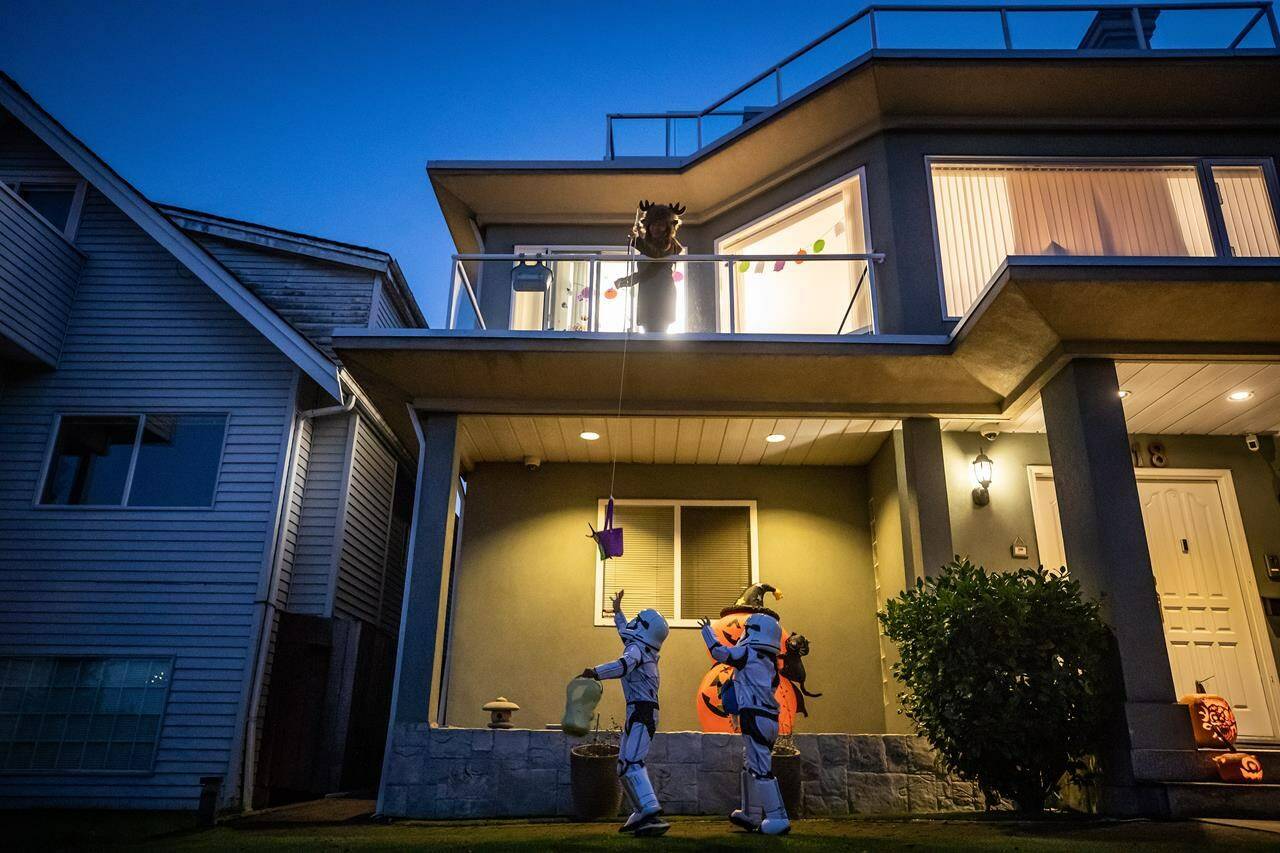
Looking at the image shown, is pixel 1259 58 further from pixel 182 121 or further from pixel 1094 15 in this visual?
pixel 182 121

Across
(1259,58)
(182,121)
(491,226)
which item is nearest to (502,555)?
(491,226)

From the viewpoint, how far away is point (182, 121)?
13938 cm

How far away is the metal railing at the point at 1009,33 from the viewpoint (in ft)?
27.5

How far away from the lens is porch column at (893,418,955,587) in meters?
7.32

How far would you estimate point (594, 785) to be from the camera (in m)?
6.03

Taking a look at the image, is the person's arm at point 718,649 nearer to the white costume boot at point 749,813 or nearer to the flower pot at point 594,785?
the white costume boot at point 749,813

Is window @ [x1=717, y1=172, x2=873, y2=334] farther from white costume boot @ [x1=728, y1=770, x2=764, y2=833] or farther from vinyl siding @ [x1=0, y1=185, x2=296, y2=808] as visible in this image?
vinyl siding @ [x1=0, y1=185, x2=296, y2=808]

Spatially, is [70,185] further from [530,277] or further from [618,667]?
[618,667]

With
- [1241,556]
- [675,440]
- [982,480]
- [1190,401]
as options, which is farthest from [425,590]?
[1241,556]

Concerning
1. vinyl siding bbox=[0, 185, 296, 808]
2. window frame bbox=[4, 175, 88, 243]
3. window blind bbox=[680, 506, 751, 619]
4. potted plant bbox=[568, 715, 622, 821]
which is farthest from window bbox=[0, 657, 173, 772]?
window blind bbox=[680, 506, 751, 619]

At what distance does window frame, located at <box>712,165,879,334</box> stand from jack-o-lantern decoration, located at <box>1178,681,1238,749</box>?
3970 mm

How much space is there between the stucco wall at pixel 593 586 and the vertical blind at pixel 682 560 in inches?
7.1

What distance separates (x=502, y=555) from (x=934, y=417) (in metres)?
4.71

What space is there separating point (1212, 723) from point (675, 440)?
16.5ft
